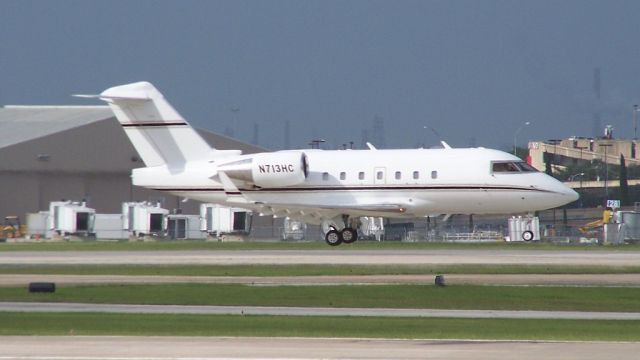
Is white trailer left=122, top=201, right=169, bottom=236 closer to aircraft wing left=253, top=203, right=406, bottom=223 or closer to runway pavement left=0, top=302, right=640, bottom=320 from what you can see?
aircraft wing left=253, top=203, right=406, bottom=223

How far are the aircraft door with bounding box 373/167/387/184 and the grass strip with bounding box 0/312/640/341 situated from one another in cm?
2735

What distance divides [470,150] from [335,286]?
21.2 metres

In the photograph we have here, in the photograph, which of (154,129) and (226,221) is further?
(226,221)

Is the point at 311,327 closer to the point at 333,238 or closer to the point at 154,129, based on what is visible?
the point at 333,238

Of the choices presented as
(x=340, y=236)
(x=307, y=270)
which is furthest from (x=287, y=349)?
(x=340, y=236)

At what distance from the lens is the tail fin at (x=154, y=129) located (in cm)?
5475

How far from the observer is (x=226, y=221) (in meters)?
78.4

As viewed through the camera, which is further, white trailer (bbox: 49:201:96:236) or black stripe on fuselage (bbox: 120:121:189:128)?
white trailer (bbox: 49:201:96:236)

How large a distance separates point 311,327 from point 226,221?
5517 centimetres

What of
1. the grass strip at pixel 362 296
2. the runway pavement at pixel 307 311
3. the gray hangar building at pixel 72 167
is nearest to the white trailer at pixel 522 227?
the gray hangar building at pixel 72 167

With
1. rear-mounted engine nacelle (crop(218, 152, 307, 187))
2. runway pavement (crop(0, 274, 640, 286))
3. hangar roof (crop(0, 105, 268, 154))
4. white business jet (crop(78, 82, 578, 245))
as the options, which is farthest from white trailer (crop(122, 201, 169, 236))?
runway pavement (crop(0, 274, 640, 286))

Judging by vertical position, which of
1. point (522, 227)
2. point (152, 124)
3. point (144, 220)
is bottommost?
point (522, 227)

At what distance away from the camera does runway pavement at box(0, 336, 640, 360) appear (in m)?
17.9

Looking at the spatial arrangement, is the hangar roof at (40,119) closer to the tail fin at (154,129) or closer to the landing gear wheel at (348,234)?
the tail fin at (154,129)
